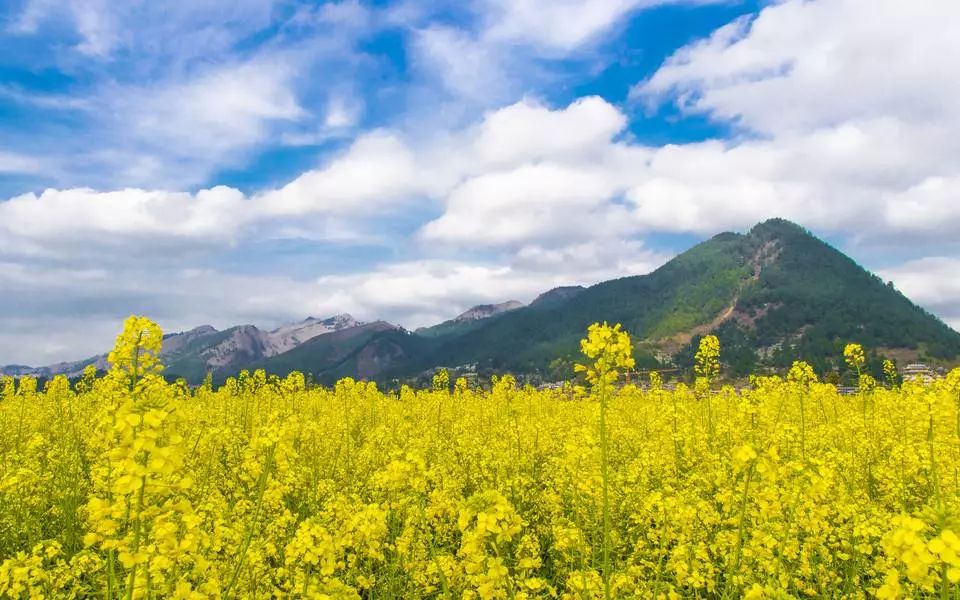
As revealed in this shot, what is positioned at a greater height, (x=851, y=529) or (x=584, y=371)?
(x=584, y=371)

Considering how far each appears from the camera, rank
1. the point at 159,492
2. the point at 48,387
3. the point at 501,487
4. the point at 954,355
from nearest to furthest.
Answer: the point at 159,492, the point at 501,487, the point at 48,387, the point at 954,355

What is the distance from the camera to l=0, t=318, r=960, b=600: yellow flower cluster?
3.64 m

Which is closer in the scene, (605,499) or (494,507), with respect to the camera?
(494,507)

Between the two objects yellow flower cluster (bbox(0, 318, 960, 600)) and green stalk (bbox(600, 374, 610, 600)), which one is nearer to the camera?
yellow flower cluster (bbox(0, 318, 960, 600))

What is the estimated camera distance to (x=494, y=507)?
3689 millimetres

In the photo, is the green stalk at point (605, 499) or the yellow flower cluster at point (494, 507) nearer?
the yellow flower cluster at point (494, 507)

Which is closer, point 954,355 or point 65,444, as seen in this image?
point 65,444

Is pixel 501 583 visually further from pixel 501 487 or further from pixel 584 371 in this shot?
pixel 501 487

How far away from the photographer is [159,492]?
326 centimetres

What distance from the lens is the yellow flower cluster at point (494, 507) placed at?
11.9 feet

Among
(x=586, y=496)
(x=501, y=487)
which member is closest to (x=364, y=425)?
(x=501, y=487)

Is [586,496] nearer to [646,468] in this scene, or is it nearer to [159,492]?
[646,468]

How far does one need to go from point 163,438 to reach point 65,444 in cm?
948

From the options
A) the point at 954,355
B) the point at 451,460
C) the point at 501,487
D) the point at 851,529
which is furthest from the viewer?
the point at 954,355
